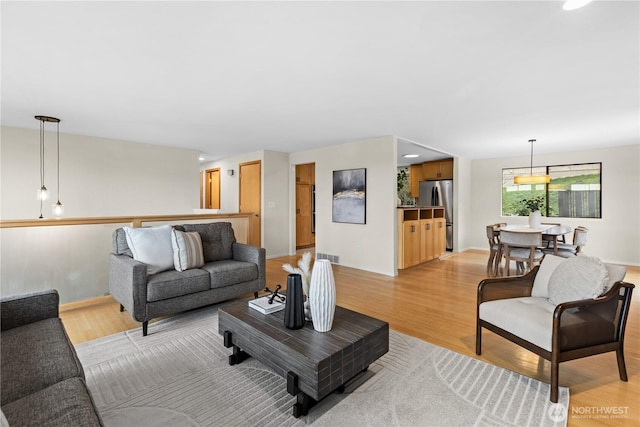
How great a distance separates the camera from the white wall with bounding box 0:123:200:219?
4.37 m

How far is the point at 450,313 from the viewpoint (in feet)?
10.6

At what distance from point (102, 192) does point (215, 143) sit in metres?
2.05

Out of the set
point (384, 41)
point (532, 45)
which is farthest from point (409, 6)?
point (532, 45)

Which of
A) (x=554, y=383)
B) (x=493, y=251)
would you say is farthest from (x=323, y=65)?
(x=493, y=251)

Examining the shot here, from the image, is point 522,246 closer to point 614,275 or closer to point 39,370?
point 614,275

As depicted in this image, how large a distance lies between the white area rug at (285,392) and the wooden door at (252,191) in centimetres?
381

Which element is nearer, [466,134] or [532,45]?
[532,45]

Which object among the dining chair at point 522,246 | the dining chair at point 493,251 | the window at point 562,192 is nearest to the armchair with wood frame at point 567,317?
the dining chair at point 522,246

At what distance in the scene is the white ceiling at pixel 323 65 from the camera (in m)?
1.74

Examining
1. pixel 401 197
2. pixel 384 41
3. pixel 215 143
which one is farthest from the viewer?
pixel 401 197

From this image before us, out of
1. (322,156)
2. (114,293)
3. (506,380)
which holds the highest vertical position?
(322,156)

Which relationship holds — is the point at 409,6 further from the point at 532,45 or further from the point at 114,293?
the point at 114,293

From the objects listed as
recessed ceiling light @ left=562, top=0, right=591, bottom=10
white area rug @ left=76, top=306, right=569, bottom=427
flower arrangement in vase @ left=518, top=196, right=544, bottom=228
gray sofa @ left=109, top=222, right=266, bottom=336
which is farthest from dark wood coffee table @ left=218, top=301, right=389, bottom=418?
flower arrangement in vase @ left=518, top=196, right=544, bottom=228

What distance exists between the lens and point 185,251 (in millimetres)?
3061
